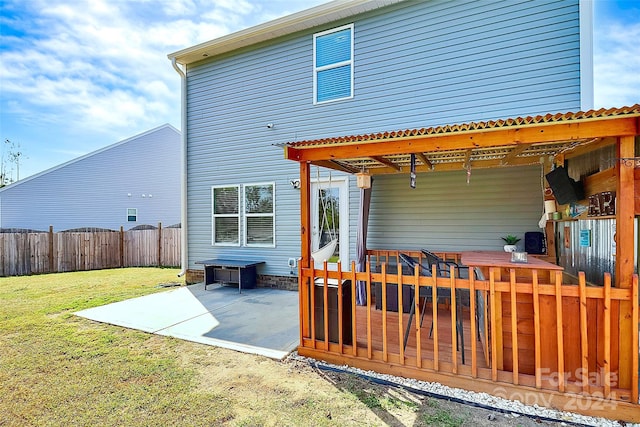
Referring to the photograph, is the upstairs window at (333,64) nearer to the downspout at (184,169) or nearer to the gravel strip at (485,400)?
the downspout at (184,169)

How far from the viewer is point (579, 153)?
3.68 m

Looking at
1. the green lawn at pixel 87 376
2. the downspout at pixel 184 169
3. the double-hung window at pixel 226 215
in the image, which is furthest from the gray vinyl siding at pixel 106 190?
the green lawn at pixel 87 376

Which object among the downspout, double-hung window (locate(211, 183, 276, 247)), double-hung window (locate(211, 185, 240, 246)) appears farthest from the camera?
the downspout

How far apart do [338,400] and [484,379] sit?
129cm

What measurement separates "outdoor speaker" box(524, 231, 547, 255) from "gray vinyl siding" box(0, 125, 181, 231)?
51.7 feet

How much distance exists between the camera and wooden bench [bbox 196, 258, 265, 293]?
Answer: 275 inches

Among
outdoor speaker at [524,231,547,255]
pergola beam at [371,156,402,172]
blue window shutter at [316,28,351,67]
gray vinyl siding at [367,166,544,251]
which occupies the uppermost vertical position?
blue window shutter at [316,28,351,67]

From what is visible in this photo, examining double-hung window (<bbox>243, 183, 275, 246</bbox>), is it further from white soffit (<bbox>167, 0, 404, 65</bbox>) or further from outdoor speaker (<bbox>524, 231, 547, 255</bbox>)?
outdoor speaker (<bbox>524, 231, 547, 255</bbox>)

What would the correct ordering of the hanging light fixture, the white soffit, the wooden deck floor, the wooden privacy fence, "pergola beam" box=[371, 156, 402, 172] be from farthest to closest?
1. the wooden privacy fence
2. the white soffit
3. the hanging light fixture
4. "pergola beam" box=[371, 156, 402, 172]
5. the wooden deck floor

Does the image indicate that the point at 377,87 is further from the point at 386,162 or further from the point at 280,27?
the point at 280,27

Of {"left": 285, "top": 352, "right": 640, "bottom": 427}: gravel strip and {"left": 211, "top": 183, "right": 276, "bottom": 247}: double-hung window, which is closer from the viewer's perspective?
{"left": 285, "top": 352, "right": 640, "bottom": 427}: gravel strip

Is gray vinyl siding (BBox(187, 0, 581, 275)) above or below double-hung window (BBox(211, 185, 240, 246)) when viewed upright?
above

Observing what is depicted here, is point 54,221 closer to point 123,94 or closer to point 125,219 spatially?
point 125,219

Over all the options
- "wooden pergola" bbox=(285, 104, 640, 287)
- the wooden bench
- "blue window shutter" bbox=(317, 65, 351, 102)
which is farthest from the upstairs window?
the wooden bench
